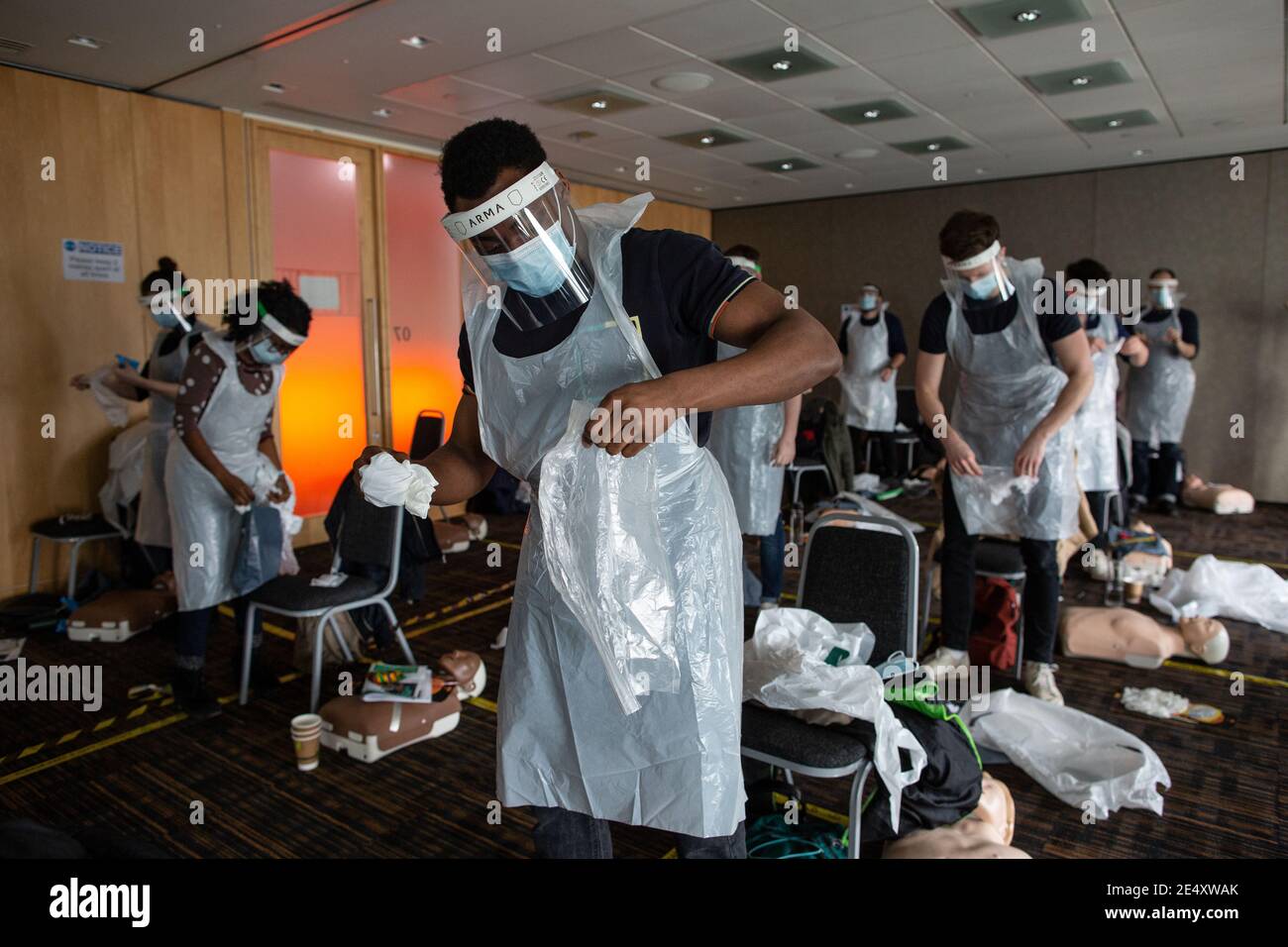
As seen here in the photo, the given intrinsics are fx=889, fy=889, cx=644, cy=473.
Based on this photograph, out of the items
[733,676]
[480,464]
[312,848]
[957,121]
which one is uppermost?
[957,121]

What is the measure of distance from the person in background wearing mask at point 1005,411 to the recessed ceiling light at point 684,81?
2.06 meters

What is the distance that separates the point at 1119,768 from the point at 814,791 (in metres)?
0.86

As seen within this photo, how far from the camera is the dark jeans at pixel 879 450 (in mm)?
7586

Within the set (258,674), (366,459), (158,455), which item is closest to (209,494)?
(258,674)

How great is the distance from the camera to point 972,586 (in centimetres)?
319

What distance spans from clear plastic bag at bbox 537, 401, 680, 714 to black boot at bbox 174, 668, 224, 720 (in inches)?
93.0

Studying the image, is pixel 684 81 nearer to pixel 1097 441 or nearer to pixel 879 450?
pixel 1097 441

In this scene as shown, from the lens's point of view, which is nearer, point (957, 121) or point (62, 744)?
point (62, 744)

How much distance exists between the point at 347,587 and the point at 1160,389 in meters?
5.96

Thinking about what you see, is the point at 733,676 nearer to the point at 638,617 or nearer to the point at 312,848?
the point at 638,617

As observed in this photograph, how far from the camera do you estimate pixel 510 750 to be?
4.50 feet

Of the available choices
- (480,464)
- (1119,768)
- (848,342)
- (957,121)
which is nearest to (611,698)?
(480,464)

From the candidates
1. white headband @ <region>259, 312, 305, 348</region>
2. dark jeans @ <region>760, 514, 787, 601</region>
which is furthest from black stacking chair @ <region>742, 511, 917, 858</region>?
white headband @ <region>259, 312, 305, 348</region>

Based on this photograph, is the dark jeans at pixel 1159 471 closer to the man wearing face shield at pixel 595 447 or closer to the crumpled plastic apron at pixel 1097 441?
the crumpled plastic apron at pixel 1097 441
